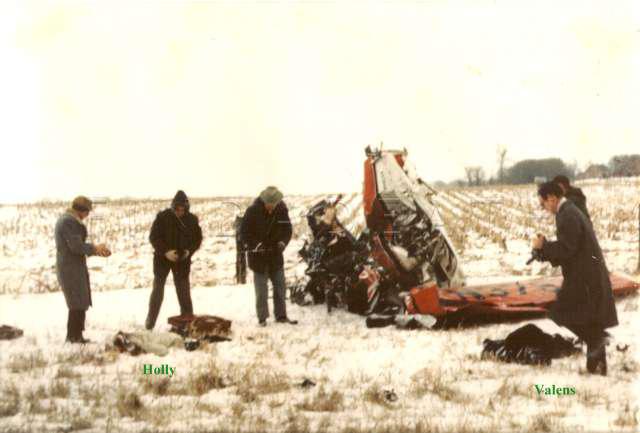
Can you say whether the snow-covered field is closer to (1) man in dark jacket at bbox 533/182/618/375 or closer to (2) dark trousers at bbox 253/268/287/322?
(2) dark trousers at bbox 253/268/287/322

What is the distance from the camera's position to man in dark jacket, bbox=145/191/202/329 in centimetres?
698

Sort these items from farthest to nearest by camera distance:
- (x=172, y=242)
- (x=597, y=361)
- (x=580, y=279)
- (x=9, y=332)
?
(x=172, y=242) → (x=9, y=332) → (x=597, y=361) → (x=580, y=279)

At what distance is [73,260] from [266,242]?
77.7 inches

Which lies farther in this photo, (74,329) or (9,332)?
(9,332)

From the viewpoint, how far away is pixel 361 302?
24.8 ft

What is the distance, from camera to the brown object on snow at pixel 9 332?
6656mm

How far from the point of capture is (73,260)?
637 cm

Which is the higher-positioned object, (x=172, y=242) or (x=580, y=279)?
(x=172, y=242)

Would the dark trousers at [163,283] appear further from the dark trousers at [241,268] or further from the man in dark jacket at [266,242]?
the dark trousers at [241,268]

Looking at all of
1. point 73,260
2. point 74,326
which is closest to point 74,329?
point 74,326

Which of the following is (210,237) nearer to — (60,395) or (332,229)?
(332,229)

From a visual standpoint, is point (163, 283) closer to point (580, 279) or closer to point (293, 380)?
point (293, 380)

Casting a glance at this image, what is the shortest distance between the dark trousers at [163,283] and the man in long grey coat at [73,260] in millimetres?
777

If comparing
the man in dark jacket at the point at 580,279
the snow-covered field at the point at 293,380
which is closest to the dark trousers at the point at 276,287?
the snow-covered field at the point at 293,380
